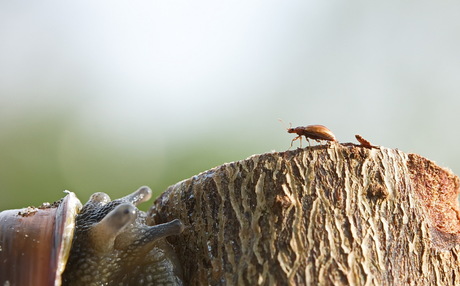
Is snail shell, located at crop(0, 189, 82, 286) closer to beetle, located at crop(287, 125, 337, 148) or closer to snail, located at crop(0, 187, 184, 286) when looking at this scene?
snail, located at crop(0, 187, 184, 286)

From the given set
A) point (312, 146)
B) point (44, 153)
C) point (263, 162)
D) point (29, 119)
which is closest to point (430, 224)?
point (312, 146)

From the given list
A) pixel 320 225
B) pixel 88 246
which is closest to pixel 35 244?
pixel 88 246

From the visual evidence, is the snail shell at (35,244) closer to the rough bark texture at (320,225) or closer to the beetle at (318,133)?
the rough bark texture at (320,225)

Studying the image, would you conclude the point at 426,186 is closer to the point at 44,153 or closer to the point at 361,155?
the point at 361,155

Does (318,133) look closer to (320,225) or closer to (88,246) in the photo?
(320,225)

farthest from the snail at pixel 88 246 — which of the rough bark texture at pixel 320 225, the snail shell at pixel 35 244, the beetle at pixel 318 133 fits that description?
the beetle at pixel 318 133

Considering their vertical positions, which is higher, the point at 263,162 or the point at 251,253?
the point at 263,162
